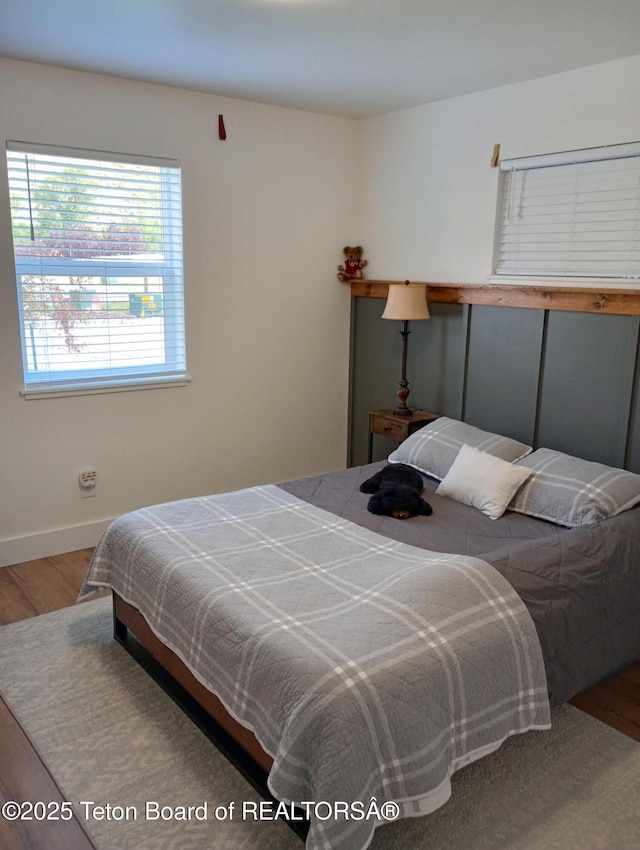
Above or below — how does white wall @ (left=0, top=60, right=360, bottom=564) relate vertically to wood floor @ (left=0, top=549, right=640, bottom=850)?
above

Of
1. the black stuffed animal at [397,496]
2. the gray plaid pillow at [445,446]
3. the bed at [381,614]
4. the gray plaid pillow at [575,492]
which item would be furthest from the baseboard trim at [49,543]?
the gray plaid pillow at [575,492]

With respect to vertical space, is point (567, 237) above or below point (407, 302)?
above

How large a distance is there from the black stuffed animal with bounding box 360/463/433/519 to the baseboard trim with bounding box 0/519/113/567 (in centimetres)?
159

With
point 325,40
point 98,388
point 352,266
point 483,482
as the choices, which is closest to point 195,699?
point 483,482

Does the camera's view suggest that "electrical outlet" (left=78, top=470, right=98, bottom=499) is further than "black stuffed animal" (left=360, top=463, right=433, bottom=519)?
Yes

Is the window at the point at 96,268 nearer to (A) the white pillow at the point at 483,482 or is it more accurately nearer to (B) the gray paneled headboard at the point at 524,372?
(B) the gray paneled headboard at the point at 524,372

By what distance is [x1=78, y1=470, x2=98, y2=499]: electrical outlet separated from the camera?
12.2ft

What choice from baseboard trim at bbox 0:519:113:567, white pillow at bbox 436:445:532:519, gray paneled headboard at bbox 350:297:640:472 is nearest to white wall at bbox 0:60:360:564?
baseboard trim at bbox 0:519:113:567

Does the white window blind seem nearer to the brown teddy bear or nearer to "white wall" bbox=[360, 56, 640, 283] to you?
"white wall" bbox=[360, 56, 640, 283]

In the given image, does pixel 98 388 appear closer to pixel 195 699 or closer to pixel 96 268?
pixel 96 268

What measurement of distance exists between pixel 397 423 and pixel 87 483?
1.75 metres

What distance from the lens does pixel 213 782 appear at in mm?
2115

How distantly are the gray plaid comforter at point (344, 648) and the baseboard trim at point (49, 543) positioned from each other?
108cm

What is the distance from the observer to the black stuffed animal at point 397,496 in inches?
114
